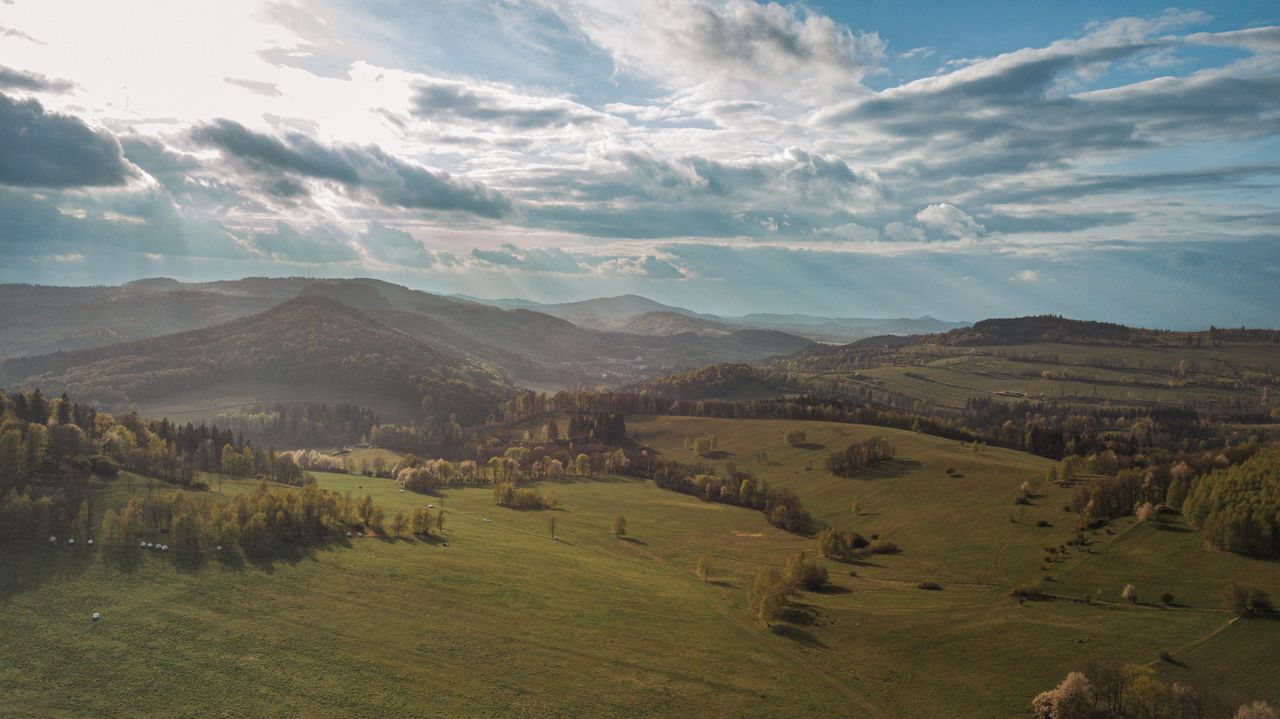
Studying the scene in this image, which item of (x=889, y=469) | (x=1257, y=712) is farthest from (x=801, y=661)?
(x=889, y=469)

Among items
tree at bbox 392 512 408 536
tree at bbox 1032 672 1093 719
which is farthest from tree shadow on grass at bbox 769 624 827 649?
tree at bbox 392 512 408 536

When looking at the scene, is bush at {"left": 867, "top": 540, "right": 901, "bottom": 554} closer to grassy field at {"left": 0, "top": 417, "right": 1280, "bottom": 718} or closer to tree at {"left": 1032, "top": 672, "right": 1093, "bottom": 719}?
grassy field at {"left": 0, "top": 417, "right": 1280, "bottom": 718}

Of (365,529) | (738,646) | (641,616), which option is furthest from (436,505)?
(738,646)

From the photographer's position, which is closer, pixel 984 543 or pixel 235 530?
pixel 235 530

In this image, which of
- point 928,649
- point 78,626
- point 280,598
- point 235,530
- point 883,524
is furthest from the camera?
point 883,524

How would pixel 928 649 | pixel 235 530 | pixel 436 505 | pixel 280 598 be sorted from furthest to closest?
pixel 436 505 < pixel 235 530 < pixel 280 598 < pixel 928 649

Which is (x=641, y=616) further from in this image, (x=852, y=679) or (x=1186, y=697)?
(x=1186, y=697)

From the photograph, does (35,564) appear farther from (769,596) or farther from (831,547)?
(831,547)

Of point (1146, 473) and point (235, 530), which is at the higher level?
point (1146, 473)
